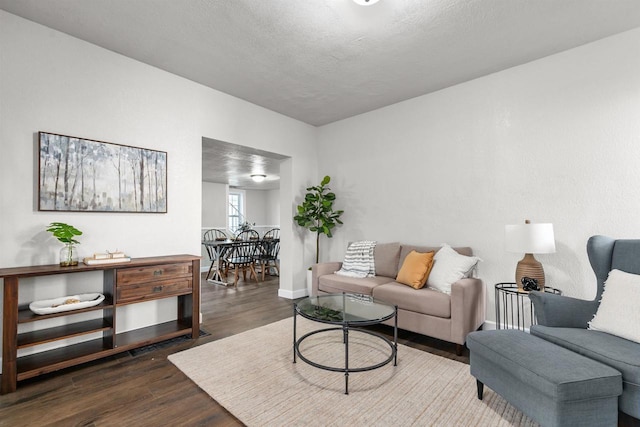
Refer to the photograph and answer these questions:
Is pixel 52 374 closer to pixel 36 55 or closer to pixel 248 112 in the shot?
pixel 36 55

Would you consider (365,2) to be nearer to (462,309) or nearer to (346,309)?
(346,309)

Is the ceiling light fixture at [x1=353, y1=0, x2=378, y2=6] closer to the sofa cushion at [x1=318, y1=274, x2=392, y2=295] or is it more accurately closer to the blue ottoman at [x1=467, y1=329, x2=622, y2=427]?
the blue ottoman at [x1=467, y1=329, x2=622, y2=427]

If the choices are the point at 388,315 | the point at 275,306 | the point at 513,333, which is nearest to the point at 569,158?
the point at 513,333

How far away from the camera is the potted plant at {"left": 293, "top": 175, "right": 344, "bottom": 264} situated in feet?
15.0

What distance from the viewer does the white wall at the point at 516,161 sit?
262 centimetres

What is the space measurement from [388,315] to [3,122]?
10.9ft

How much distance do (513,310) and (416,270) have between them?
1.04 metres

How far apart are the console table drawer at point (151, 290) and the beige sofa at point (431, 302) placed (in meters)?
1.65

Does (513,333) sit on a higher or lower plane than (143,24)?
lower

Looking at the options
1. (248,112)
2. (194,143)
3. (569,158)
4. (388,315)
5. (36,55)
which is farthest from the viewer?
(248,112)

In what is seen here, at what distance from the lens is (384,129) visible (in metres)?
4.23

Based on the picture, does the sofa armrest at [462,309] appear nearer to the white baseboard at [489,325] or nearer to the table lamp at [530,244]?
the table lamp at [530,244]

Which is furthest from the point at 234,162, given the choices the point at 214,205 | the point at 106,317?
the point at 106,317

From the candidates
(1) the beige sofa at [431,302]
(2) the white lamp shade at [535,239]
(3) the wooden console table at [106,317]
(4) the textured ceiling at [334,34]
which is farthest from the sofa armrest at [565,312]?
(3) the wooden console table at [106,317]
